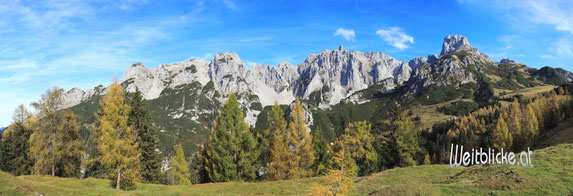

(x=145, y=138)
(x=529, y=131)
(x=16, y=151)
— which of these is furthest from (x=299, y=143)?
(x=529, y=131)

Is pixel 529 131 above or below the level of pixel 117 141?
below

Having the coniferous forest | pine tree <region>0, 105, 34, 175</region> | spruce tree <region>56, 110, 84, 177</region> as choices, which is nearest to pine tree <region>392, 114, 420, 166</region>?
the coniferous forest

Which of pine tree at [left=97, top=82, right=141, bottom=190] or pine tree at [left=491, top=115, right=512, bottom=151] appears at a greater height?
pine tree at [left=97, top=82, right=141, bottom=190]

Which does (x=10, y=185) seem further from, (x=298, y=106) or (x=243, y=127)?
(x=298, y=106)

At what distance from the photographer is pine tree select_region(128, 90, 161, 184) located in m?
45.1

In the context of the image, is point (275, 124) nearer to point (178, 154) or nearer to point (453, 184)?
point (453, 184)

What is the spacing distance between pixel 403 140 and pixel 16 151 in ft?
271

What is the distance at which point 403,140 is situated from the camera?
5319 centimetres

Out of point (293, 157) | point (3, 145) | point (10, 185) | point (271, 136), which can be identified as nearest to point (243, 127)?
point (271, 136)

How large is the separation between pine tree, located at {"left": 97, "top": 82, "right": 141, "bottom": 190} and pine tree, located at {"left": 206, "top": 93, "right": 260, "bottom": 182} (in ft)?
34.8

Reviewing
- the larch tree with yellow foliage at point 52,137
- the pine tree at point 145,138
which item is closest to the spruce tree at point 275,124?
the pine tree at point 145,138

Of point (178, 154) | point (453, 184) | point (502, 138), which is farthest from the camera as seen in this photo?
point (502, 138)

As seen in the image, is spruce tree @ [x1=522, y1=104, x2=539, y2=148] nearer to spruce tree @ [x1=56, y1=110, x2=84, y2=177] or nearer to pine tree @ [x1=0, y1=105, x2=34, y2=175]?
spruce tree @ [x1=56, y1=110, x2=84, y2=177]

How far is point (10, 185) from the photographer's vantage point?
2191 cm
